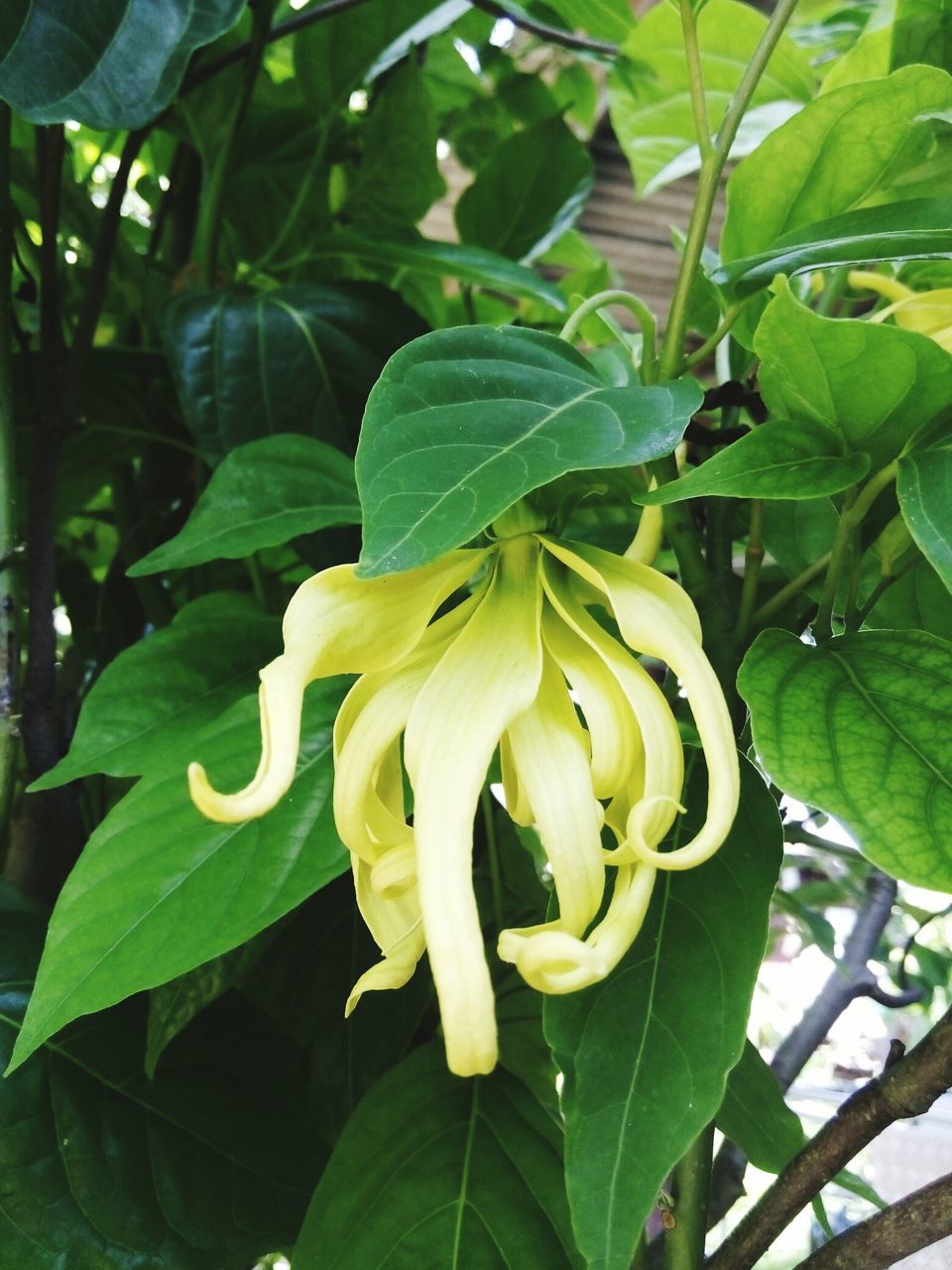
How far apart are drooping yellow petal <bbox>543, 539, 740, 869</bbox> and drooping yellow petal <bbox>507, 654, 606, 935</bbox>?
0.01 metres

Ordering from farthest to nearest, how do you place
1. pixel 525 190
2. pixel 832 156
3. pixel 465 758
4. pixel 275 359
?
1. pixel 525 190
2. pixel 275 359
3. pixel 832 156
4. pixel 465 758

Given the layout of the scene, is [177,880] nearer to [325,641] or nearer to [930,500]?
[325,641]

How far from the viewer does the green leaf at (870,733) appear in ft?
0.76

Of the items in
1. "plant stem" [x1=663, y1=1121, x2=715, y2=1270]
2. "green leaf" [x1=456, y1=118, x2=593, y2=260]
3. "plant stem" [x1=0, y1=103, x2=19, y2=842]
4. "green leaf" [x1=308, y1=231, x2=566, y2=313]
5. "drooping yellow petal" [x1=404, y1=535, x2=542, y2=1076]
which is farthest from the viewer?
"green leaf" [x1=456, y1=118, x2=593, y2=260]

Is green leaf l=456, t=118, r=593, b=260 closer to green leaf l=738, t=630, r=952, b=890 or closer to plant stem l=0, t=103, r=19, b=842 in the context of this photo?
plant stem l=0, t=103, r=19, b=842

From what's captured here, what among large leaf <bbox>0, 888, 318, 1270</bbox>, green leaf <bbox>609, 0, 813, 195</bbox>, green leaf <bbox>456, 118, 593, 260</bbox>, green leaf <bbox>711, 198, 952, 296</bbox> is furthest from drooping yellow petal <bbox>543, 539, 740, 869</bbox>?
green leaf <bbox>456, 118, 593, 260</bbox>

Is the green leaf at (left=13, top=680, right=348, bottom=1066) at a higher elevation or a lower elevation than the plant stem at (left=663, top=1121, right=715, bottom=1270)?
higher

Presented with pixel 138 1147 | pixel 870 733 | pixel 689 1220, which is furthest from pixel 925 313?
pixel 138 1147

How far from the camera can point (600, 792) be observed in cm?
22

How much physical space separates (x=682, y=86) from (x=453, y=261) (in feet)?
0.69

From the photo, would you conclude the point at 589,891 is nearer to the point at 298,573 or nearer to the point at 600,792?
the point at 600,792

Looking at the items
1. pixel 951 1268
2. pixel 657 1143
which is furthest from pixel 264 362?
pixel 951 1268

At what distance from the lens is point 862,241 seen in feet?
0.85

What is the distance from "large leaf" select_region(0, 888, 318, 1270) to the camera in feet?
1.11
